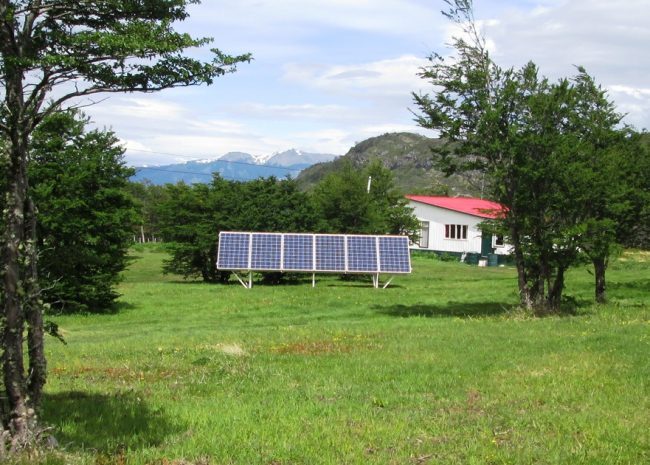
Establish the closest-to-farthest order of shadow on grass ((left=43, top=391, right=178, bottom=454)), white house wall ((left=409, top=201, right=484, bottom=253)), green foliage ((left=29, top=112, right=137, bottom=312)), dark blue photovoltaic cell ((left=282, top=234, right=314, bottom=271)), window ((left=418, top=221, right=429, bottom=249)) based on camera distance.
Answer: shadow on grass ((left=43, top=391, right=178, bottom=454)), green foliage ((left=29, top=112, right=137, bottom=312)), dark blue photovoltaic cell ((left=282, top=234, right=314, bottom=271)), white house wall ((left=409, top=201, right=484, bottom=253)), window ((left=418, top=221, right=429, bottom=249))

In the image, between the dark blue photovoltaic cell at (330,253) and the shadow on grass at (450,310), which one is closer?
the shadow on grass at (450,310)

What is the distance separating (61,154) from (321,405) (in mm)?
19260

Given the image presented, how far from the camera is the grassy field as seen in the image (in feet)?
21.9

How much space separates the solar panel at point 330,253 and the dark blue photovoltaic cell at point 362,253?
38 cm

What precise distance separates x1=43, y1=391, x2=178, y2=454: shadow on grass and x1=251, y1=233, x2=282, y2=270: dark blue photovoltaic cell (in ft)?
72.7

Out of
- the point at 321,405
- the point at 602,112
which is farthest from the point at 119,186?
the point at 321,405

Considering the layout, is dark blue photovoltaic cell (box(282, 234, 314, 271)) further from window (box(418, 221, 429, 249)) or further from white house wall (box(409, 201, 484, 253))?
window (box(418, 221, 429, 249))

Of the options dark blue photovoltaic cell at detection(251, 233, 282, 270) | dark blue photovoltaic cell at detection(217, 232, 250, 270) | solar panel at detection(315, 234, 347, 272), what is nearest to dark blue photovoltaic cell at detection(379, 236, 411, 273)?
solar panel at detection(315, 234, 347, 272)

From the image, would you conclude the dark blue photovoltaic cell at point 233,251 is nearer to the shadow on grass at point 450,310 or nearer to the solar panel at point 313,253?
the solar panel at point 313,253

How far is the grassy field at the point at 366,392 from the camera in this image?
6660mm

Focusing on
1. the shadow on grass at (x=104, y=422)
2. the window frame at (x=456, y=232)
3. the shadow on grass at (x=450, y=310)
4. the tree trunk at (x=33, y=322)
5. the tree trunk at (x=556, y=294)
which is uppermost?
the window frame at (x=456, y=232)

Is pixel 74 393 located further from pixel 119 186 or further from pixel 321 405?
pixel 119 186

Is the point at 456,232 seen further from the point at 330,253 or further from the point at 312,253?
the point at 312,253

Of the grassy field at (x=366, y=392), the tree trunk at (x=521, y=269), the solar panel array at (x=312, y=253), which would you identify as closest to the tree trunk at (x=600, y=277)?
the grassy field at (x=366, y=392)
